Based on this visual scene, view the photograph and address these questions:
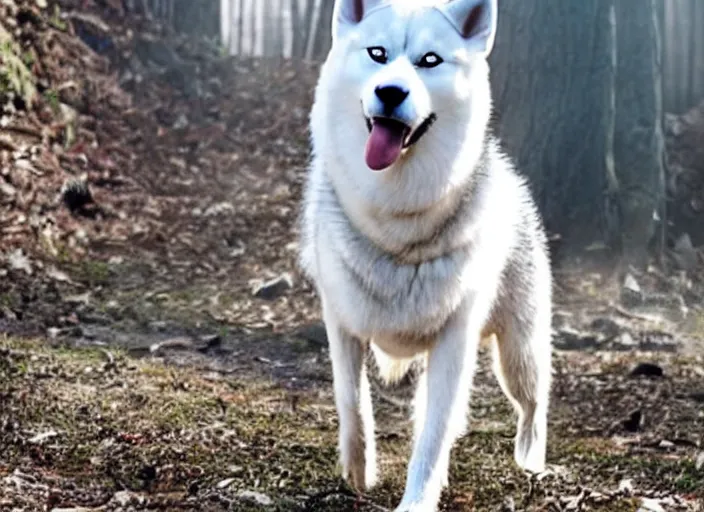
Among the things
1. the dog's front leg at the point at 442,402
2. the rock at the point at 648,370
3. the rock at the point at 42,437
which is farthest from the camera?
the rock at the point at 648,370

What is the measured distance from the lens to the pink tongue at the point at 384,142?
2967 mm

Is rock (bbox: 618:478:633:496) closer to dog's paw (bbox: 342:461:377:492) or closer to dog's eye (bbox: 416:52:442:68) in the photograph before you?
dog's paw (bbox: 342:461:377:492)

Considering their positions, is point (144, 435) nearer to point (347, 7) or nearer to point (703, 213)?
point (347, 7)

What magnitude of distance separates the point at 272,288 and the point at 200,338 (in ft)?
3.68

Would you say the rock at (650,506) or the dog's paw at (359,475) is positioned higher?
the rock at (650,506)

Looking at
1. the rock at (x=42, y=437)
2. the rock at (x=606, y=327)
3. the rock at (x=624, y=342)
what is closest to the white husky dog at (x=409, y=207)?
the rock at (x=42, y=437)

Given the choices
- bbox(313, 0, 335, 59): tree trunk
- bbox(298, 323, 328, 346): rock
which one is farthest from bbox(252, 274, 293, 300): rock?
bbox(313, 0, 335, 59): tree trunk

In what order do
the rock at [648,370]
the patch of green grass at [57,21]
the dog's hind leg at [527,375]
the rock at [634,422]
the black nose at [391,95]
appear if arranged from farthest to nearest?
the patch of green grass at [57,21] < the rock at [648,370] < the rock at [634,422] < the dog's hind leg at [527,375] < the black nose at [391,95]

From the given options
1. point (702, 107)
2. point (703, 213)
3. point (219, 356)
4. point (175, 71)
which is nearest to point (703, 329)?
point (703, 213)

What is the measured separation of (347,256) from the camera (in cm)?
328

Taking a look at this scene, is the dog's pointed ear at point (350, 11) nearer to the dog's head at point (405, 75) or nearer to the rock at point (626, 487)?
the dog's head at point (405, 75)

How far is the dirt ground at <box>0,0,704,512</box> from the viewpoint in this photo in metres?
3.44

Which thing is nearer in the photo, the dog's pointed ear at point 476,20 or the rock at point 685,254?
the dog's pointed ear at point 476,20

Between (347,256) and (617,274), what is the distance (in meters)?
4.39
